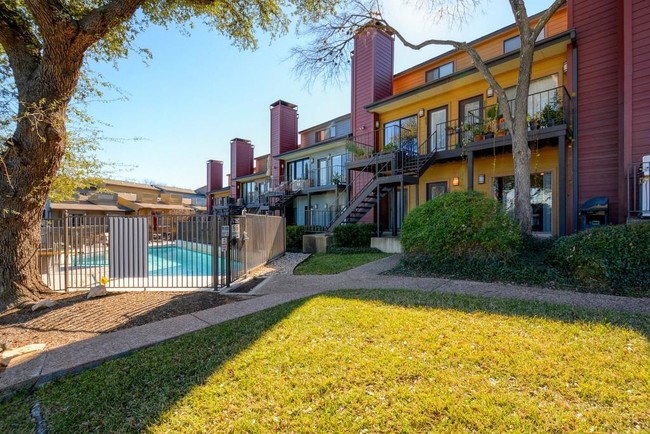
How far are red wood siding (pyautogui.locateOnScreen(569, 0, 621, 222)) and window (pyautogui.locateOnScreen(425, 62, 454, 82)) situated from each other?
5.10 m

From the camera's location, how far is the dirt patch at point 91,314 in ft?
14.3

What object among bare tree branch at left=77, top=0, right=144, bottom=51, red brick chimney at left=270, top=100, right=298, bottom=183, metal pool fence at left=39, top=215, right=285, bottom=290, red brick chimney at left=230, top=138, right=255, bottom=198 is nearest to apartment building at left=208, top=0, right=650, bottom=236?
metal pool fence at left=39, top=215, right=285, bottom=290

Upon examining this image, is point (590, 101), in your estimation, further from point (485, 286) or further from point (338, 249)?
point (338, 249)

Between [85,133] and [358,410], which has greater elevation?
[85,133]

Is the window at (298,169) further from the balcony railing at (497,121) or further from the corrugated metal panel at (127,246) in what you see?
the corrugated metal panel at (127,246)

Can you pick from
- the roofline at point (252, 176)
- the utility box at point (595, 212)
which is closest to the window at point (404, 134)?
the utility box at point (595, 212)

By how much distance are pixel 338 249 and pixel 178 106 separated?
9806 millimetres

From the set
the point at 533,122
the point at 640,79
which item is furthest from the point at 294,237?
the point at 640,79

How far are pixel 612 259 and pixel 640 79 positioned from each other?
16.8ft

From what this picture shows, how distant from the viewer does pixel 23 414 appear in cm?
268

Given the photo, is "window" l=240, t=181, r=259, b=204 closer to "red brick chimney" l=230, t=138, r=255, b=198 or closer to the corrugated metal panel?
"red brick chimney" l=230, t=138, r=255, b=198

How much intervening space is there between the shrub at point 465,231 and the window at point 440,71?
890 centimetres

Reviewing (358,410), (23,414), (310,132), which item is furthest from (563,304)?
(310,132)

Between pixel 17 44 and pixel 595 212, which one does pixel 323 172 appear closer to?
pixel 595 212
